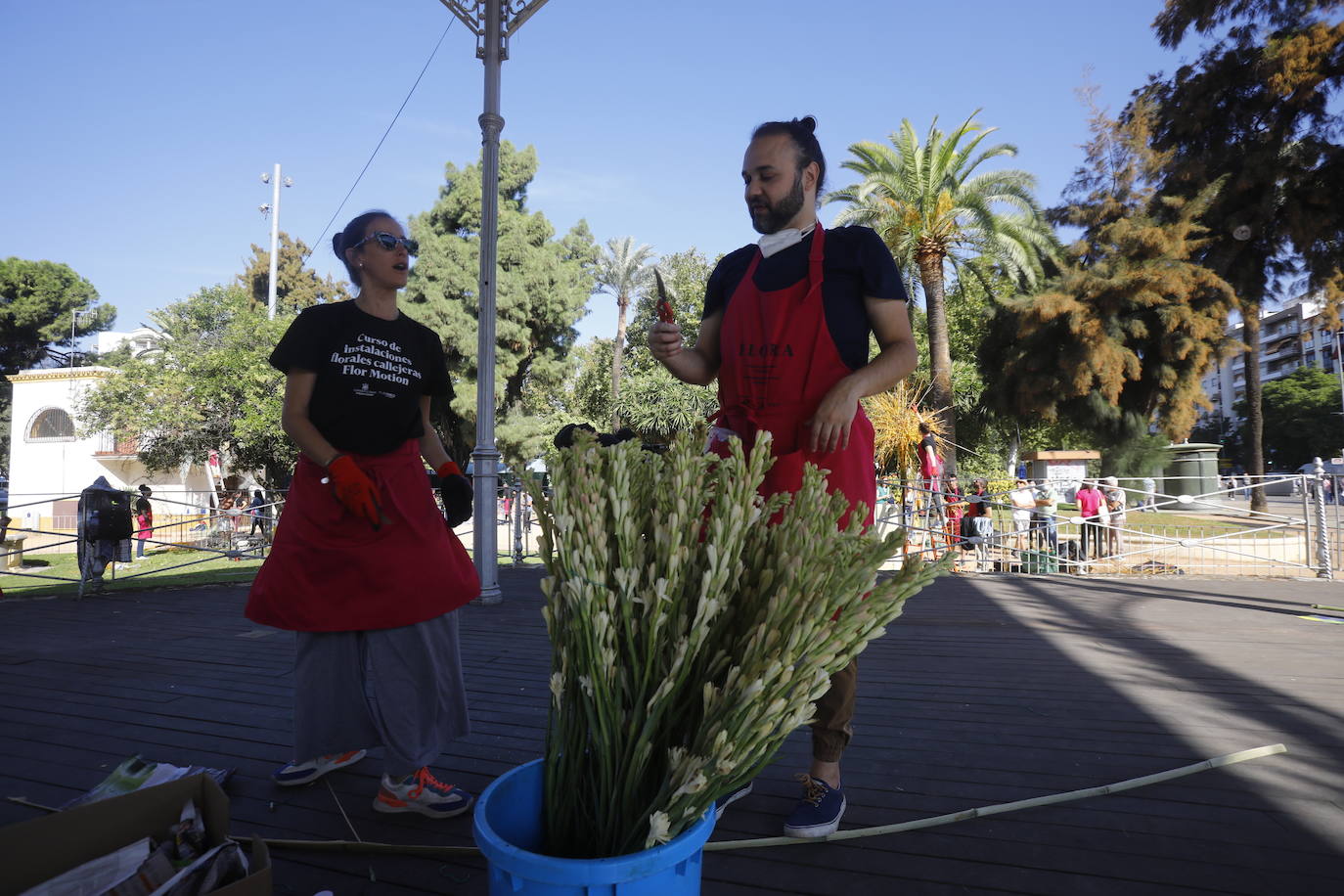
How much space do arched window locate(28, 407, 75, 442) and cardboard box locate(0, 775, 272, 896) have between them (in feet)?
117

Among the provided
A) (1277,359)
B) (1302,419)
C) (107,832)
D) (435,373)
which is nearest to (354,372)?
(435,373)

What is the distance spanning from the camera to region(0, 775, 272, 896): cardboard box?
1.39 m

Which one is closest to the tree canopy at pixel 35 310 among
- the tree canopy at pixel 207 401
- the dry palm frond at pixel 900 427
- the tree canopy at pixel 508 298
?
the tree canopy at pixel 207 401

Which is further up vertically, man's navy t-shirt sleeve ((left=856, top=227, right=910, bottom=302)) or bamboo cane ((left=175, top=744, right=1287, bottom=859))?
man's navy t-shirt sleeve ((left=856, top=227, right=910, bottom=302))

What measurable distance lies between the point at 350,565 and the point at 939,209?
1843 centimetres

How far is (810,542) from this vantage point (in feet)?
4.14

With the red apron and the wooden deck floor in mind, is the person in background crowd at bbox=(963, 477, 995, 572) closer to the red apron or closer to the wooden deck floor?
the wooden deck floor

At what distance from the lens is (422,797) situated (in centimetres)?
221

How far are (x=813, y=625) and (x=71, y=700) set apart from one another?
12.4 feet

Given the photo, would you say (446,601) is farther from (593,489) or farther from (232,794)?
(593,489)

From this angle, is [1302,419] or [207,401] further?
[1302,419]

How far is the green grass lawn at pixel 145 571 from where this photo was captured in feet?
25.7

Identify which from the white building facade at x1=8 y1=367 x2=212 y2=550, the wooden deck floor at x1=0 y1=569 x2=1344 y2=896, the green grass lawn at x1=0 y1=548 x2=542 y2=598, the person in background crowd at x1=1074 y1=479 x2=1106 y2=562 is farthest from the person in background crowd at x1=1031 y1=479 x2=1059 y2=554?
the white building facade at x1=8 y1=367 x2=212 y2=550

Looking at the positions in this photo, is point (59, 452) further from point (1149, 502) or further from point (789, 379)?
point (789, 379)
